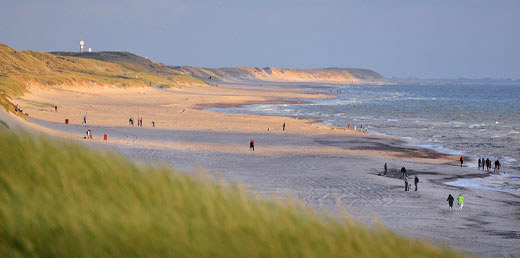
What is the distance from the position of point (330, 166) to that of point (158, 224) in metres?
23.3

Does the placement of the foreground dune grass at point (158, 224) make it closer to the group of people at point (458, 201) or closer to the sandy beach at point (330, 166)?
the sandy beach at point (330, 166)

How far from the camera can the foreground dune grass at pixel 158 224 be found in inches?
153

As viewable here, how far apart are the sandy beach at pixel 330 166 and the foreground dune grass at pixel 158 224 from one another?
39 centimetres

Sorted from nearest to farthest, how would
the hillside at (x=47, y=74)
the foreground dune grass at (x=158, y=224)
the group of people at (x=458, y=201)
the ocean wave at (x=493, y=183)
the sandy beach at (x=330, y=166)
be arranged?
the foreground dune grass at (x=158, y=224)
the sandy beach at (x=330, y=166)
the group of people at (x=458, y=201)
the ocean wave at (x=493, y=183)
the hillside at (x=47, y=74)

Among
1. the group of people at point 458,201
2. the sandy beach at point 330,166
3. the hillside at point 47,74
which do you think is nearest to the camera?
the sandy beach at point 330,166

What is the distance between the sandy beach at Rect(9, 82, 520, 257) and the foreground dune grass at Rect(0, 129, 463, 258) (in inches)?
15.3

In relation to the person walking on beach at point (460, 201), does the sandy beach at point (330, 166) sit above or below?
below

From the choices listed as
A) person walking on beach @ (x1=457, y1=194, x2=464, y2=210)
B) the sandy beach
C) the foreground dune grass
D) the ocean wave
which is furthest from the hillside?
the foreground dune grass

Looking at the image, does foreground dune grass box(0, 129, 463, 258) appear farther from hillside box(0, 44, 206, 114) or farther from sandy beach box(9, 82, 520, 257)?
hillside box(0, 44, 206, 114)

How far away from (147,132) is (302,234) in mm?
35279

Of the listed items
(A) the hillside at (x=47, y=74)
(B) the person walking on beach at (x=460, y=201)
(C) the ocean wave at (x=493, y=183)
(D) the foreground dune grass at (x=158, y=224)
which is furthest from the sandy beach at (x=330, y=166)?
(A) the hillside at (x=47, y=74)

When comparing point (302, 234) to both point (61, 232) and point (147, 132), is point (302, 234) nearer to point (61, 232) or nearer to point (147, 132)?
point (61, 232)

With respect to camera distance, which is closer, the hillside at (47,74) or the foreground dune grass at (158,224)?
the foreground dune grass at (158,224)

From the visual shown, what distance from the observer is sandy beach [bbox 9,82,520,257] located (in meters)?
16.2
